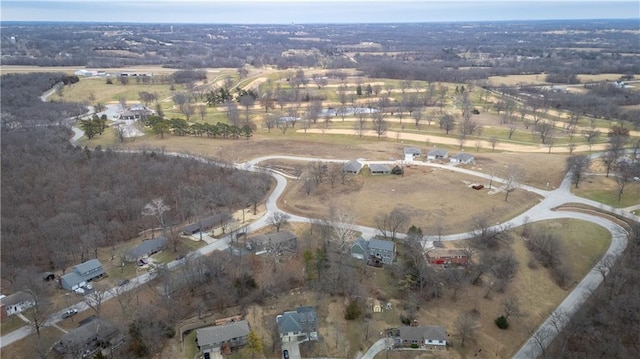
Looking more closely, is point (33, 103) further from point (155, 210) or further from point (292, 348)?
point (292, 348)

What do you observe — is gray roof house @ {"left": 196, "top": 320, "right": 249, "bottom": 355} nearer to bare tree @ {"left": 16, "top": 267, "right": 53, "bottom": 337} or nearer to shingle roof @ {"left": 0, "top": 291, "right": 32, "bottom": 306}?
bare tree @ {"left": 16, "top": 267, "right": 53, "bottom": 337}

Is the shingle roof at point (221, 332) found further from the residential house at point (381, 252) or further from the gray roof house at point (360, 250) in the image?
the residential house at point (381, 252)

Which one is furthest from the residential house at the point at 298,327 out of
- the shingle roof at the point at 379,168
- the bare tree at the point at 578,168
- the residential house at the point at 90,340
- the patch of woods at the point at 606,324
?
the bare tree at the point at 578,168

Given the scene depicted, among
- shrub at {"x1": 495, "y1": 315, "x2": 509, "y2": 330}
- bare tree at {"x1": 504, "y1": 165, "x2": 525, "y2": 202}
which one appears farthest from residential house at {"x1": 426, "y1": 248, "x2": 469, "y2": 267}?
bare tree at {"x1": 504, "y1": 165, "x2": 525, "y2": 202}

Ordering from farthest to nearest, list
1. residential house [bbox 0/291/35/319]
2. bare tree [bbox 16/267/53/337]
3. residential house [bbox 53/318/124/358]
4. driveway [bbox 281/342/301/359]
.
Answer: residential house [bbox 0/291/35/319]
bare tree [bbox 16/267/53/337]
driveway [bbox 281/342/301/359]
residential house [bbox 53/318/124/358]

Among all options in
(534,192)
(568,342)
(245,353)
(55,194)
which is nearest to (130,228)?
(55,194)
